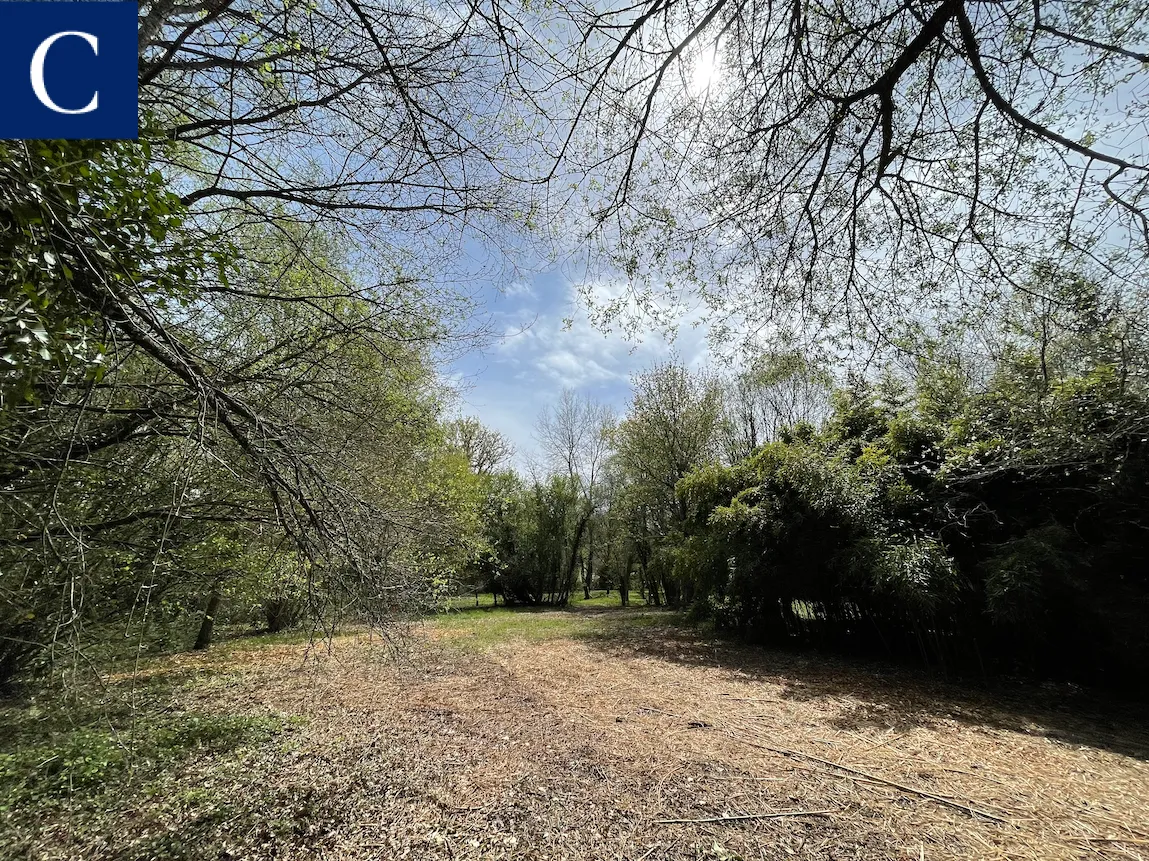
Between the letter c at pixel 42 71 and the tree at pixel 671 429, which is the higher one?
the tree at pixel 671 429

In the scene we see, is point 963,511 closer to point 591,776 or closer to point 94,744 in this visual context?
Result: point 591,776

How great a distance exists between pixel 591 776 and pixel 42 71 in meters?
4.74

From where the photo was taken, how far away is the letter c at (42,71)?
165 cm

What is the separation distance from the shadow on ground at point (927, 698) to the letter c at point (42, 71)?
653 cm

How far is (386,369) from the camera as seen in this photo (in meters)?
3.75

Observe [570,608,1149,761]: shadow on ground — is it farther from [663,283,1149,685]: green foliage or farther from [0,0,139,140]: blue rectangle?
[0,0,139,140]: blue rectangle

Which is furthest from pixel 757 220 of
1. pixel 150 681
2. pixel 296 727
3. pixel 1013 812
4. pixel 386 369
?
pixel 150 681

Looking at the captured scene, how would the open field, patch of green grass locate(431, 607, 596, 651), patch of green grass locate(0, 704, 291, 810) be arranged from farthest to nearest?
1. patch of green grass locate(431, 607, 596, 651)
2. patch of green grass locate(0, 704, 291, 810)
3. the open field

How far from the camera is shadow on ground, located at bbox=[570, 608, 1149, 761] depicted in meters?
3.88

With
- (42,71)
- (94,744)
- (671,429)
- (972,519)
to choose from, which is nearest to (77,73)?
(42,71)

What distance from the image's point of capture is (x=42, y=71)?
5.55ft

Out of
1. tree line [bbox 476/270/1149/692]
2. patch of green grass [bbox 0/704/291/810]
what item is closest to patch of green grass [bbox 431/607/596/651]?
tree line [bbox 476/270/1149/692]

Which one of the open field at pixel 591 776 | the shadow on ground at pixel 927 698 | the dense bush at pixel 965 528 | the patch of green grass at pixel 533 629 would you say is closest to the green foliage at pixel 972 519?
the dense bush at pixel 965 528

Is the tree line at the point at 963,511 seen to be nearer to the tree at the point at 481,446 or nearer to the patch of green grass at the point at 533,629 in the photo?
the patch of green grass at the point at 533,629
